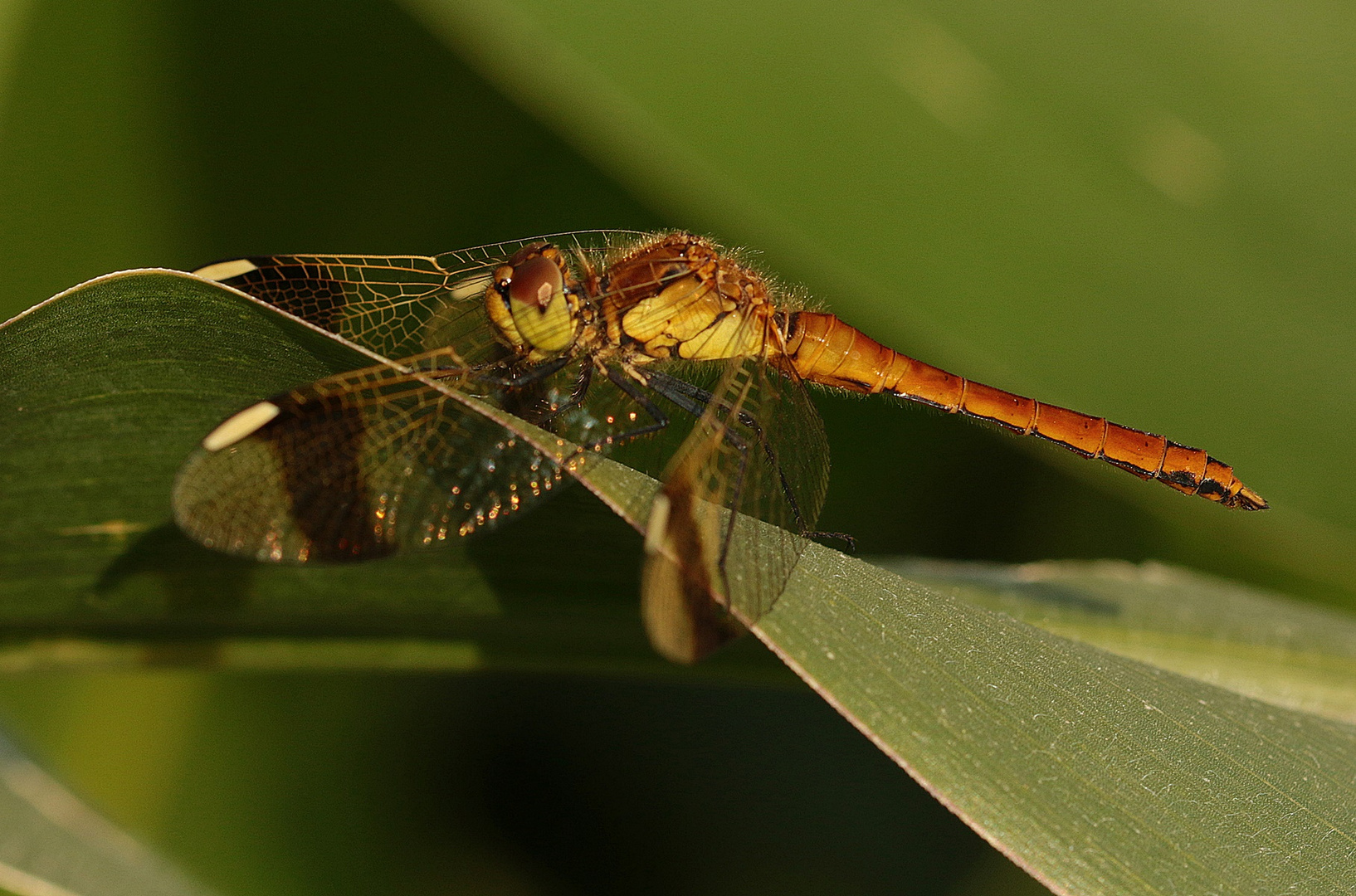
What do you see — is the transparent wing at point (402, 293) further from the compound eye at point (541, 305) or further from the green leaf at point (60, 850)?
the green leaf at point (60, 850)

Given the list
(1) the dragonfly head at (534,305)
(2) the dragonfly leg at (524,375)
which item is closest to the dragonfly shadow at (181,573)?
(2) the dragonfly leg at (524,375)

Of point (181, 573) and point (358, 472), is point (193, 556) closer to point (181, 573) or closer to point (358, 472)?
point (181, 573)

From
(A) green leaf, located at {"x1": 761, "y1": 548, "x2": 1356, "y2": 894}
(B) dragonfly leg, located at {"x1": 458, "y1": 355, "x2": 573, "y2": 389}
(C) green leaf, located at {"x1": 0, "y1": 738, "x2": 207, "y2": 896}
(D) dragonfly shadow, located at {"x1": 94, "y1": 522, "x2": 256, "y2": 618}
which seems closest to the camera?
(A) green leaf, located at {"x1": 761, "y1": 548, "x2": 1356, "y2": 894}

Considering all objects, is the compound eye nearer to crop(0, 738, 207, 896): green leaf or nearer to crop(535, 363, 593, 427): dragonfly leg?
crop(535, 363, 593, 427): dragonfly leg

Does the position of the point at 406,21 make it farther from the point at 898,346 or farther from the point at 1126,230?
the point at 1126,230

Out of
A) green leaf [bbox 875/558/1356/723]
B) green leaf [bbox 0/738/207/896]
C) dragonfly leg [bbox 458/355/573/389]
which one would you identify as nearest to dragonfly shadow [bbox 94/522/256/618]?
green leaf [bbox 0/738/207/896]

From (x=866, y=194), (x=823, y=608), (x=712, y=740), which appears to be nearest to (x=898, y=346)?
(x=866, y=194)

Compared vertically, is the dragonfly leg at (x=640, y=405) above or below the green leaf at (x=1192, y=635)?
above

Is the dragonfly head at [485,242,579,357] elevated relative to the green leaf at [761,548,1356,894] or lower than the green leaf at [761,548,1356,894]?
elevated
